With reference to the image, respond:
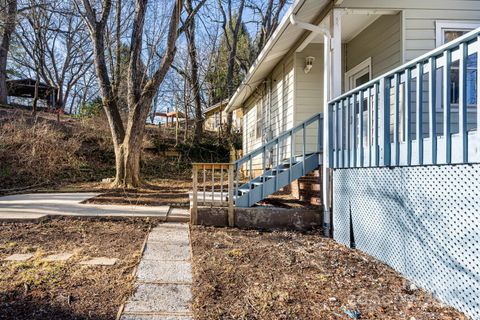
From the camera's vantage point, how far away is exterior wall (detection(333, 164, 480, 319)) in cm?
248

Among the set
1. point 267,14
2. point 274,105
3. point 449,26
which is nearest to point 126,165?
point 274,105

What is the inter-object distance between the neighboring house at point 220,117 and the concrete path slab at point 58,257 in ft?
41.7

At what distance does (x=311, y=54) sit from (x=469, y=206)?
17.4 ft

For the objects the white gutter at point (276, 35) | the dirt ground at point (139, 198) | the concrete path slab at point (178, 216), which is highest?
the white gutter at point (276, 35)

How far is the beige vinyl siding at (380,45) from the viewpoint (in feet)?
18.0

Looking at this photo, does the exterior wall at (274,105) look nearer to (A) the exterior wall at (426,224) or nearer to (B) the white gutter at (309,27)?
(B) the white gutter at (309,27)

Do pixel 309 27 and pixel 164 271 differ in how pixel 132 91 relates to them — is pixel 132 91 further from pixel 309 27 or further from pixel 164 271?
pixel 164 271

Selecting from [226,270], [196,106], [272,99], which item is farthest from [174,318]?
[196,106]

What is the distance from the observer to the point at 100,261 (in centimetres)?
Result: 347

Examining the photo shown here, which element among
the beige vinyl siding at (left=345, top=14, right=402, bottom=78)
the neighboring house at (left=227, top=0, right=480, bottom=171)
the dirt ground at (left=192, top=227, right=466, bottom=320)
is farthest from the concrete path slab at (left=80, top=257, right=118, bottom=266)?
the beige vinyl siding at (left=345, top=14, right=402, bottom=78)

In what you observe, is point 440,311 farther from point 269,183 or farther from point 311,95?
point 311,95

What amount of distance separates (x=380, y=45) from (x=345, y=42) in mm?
1286

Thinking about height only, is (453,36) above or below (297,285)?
above

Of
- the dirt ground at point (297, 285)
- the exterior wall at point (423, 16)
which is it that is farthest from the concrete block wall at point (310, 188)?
the exterior wall at point (423, 16)
